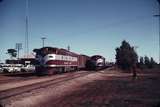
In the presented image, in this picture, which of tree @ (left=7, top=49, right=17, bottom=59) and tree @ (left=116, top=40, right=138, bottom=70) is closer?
tree @ (left=116, top=40, right=138, bottom=70)

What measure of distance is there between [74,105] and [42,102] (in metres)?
2.05

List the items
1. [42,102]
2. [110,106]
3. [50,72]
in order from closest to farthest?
[110,106] < [42,102] < [50,72]

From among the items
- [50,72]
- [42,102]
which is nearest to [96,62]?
[50,72]

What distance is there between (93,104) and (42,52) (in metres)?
24.2

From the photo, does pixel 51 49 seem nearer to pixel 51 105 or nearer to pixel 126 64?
pixel 51 105

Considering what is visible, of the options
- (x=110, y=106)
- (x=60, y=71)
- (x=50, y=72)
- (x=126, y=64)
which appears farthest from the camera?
(x=126, y=64)

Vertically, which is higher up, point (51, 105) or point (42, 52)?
point (42, 52)

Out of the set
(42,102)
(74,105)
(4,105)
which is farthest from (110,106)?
(4,105)

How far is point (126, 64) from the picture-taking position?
Result: 224ft

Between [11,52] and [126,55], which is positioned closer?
[126,55]

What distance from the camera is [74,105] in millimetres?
12086

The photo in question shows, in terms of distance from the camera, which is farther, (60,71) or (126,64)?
(126,64)

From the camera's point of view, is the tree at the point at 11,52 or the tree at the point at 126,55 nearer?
the tree at the point at 126,55

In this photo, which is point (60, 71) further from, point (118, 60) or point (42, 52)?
point (118, 60)
